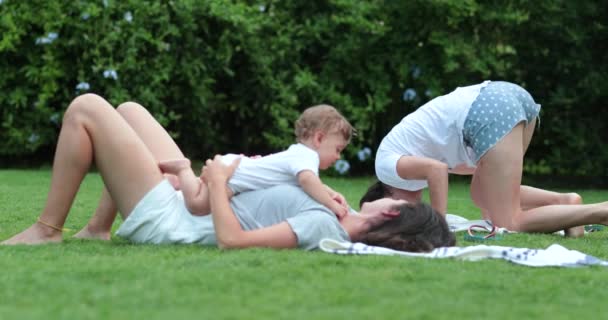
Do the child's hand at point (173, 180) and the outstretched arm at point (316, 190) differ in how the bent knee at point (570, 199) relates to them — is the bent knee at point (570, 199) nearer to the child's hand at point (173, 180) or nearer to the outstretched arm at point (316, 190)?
the outstretched arm at point (316, 190)

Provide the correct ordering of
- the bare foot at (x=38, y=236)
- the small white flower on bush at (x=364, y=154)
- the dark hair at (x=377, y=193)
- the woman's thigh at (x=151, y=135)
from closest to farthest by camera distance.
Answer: the bare foot at (x=38, y=236)
the woman's thigh at (x=151, y=135)
the dark hair at (x=377, y=193)
the small white flower on bush at (x=364, y=154)

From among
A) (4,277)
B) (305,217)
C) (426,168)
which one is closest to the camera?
(4,277)

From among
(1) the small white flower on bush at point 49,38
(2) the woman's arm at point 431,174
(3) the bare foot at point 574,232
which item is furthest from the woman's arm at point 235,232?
(1) the small white flower on bush at point 49,38

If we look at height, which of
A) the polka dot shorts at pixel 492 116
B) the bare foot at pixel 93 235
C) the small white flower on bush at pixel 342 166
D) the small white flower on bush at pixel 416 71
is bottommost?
the small white flower on bush at pixel 342 166

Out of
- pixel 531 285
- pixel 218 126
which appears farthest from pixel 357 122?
pixel 531 285

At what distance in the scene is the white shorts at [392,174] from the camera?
593cm

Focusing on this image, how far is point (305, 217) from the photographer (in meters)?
4.46

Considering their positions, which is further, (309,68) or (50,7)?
(309,68)

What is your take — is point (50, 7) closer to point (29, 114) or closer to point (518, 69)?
point (29, 114)

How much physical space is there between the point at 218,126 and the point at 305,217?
6.65 meters

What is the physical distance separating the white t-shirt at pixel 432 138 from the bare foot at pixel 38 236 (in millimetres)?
2025

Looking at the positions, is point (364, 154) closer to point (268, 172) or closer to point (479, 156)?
point (479, 156)

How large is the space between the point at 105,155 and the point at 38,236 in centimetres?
51

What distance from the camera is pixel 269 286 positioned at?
12.1ft
